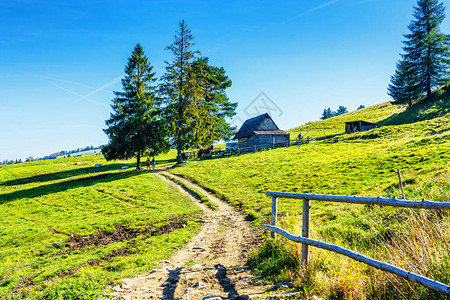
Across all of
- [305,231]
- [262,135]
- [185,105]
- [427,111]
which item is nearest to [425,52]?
[427,111]

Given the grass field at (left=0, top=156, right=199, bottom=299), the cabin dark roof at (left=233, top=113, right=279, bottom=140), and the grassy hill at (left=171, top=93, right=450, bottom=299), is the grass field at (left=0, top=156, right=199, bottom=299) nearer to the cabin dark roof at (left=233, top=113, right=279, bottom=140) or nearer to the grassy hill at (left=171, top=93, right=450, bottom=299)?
the grassy hill at (left=171, top=93, right=450, bottom=299)

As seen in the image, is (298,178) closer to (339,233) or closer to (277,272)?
(339,233)

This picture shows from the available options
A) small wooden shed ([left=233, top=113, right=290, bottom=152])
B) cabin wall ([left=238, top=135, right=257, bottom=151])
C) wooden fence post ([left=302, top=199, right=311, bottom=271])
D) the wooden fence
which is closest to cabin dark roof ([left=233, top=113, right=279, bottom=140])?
→ small wooden shed ([left=233, top=113, right=290, bottom=152])

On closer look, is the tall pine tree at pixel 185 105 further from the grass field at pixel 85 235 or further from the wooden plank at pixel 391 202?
the wooden plank at pixel 391 202

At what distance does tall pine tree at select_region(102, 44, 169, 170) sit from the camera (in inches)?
1345

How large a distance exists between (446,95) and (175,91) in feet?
185

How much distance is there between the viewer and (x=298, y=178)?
19.8 metres

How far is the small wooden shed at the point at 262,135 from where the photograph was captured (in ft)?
159

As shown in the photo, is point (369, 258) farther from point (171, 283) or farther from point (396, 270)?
point (171, 283)

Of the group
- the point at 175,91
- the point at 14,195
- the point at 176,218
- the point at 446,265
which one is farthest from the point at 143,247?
the point at 175,91

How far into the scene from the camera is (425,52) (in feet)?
172

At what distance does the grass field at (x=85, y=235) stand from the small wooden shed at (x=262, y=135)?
1096 inches

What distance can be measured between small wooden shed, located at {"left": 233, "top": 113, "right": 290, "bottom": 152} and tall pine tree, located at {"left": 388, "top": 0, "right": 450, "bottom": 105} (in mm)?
31561

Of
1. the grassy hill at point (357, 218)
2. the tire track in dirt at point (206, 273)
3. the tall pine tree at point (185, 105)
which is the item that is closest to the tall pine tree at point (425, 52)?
the grassy hill at point (357, 218)
